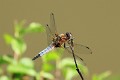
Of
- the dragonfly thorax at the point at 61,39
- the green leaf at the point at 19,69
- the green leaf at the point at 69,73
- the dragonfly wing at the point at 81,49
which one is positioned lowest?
the dragonfly thorax at the point at 61,39

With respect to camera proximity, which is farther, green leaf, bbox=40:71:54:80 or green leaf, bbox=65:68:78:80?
green leaf, bbox=65:68:78:80

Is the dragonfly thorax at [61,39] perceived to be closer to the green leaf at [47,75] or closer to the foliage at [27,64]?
the foliage at [27,64]

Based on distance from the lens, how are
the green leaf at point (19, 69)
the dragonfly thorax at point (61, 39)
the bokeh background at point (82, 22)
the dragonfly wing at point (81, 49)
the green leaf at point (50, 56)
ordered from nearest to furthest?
the dragonfly thorax at point (61, 39) → the dragonfly wing at point (81, 49) → the green leaf at point (19, 69) → the green leaf at point (50, 56) → the bokeh background at point (82, 22)

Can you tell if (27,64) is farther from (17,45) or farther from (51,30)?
(51,30)

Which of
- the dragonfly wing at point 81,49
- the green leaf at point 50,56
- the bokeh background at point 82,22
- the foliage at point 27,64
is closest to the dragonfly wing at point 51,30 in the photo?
the dragonfly wing at point 81,49

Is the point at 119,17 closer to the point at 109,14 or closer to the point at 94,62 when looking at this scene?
the point at 109,14

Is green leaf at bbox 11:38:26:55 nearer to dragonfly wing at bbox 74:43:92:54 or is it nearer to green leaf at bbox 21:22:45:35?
green leaf at bbox 21:22:45:35

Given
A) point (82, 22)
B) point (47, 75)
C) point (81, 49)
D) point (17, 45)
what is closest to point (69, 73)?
point (47, 75)

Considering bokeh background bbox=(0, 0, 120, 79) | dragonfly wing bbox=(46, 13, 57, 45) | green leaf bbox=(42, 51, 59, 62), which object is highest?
bokeh background bbox=(0, 0, 120, 79)

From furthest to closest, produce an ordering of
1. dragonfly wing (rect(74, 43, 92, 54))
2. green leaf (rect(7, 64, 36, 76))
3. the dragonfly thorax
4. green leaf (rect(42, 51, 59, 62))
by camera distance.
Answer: green leaf (rect(42, 51, 59, 62)) → green leaf (rect(7, 64, 36, 76)) → dragonfly wing (rect(74, 43, 92, 54)) → the dragonfly thorax

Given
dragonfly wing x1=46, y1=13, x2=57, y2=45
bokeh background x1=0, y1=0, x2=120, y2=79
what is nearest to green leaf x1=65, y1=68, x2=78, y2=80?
bokeh background x1=0, y1=0, x2=120, y2=79

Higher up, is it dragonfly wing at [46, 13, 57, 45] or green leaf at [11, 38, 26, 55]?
green leaf at [11, 38, 26, 55]
